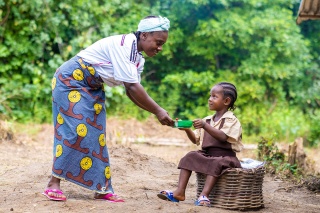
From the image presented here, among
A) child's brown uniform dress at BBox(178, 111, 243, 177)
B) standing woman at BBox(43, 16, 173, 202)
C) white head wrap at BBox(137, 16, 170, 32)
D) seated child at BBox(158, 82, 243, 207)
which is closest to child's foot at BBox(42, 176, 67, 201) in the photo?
standing woman at BBox(43, 16, 173, 202)

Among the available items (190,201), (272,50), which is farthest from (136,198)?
(272,50)

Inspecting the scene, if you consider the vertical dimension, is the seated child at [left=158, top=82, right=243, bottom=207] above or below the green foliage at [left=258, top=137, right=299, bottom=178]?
above

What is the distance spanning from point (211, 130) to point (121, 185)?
5.55 feet

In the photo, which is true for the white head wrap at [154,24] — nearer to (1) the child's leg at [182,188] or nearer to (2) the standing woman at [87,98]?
(2) the standing woman at [87,98]

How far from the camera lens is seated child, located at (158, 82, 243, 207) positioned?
5055 millimetres

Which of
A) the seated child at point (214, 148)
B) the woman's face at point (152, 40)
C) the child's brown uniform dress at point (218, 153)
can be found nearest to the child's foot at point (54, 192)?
the seated child at point (214, 148)

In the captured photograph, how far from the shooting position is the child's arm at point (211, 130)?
489 centimetres

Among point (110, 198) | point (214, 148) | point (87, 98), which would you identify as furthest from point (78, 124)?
point (214, 148)

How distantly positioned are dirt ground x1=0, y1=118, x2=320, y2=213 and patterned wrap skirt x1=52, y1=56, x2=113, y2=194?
0.88 ft

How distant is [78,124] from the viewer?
4816 mm

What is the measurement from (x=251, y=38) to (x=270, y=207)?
27.4ft

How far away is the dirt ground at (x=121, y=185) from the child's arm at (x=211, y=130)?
0.62 m

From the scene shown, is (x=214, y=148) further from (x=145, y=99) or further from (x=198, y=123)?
(x=145, y=99)

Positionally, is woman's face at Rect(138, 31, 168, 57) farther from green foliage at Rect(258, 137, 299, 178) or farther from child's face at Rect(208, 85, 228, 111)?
green foliage at Rect(258, 137, 299, 178)
